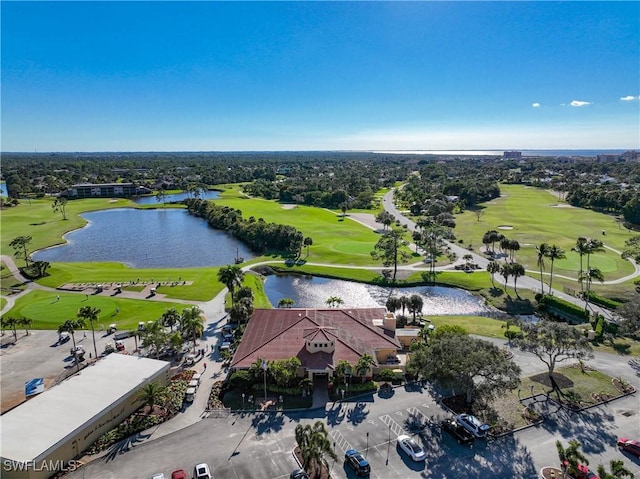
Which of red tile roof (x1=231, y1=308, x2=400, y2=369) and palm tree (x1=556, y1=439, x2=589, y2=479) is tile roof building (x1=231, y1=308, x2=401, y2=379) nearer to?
red tile roof (x1=231, y1=308, x2=400, y2=369)

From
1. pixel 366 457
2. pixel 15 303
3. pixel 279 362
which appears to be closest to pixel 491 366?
pixel 366 457

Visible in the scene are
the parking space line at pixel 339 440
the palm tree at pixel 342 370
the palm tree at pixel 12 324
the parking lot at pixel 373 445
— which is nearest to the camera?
the parking lot at pixel 373 445

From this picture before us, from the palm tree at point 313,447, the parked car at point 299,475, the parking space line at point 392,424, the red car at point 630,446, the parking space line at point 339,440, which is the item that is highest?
the palm tree at point 313,447

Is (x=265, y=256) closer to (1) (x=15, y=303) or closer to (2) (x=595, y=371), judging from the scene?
(1) (x=15, y=303)

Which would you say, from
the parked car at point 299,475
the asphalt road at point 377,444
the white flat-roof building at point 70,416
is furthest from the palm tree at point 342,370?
the white flat-roof building at point 70,416

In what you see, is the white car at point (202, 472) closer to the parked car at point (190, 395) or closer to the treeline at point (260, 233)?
the parked car at point (190, 395)

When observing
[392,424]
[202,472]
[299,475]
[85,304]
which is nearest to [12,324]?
[85,304]
